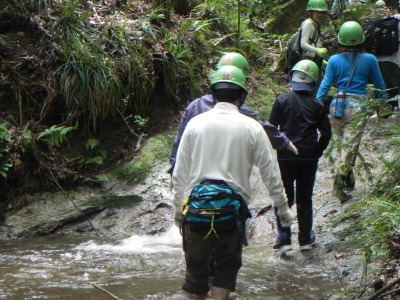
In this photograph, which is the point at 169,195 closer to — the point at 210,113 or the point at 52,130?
the point at 52,130

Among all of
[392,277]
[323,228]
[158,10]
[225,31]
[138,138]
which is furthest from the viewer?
[225,31]

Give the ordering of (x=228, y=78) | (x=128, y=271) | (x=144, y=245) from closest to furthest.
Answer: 1. (x=228, y=78)
2. (x=128, y=271)
3. (x=144, y=245)

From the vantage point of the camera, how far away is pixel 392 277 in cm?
427

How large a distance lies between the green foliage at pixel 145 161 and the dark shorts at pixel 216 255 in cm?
447

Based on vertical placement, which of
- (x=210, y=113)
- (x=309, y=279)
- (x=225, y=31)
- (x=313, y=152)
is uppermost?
(x=225, y=31)

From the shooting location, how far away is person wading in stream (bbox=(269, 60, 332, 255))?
20.7ft

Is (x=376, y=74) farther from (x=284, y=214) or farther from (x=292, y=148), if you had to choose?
(x=284, y=214)

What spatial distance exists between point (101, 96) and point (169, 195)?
1.76 metres

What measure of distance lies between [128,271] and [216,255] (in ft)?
6.87

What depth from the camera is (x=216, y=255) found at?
4.41m

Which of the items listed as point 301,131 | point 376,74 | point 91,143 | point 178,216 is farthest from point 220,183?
point 91,143

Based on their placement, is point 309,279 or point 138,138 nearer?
point 309,279

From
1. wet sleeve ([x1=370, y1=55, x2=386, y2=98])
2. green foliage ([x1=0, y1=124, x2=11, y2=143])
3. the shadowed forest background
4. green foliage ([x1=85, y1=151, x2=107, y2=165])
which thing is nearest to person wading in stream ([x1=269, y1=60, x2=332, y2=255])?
wet sleeve ([x1=370, y1=55, x2=386, y2=98])

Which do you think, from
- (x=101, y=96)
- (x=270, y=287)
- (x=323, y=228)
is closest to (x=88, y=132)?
(x=101, y=96)
